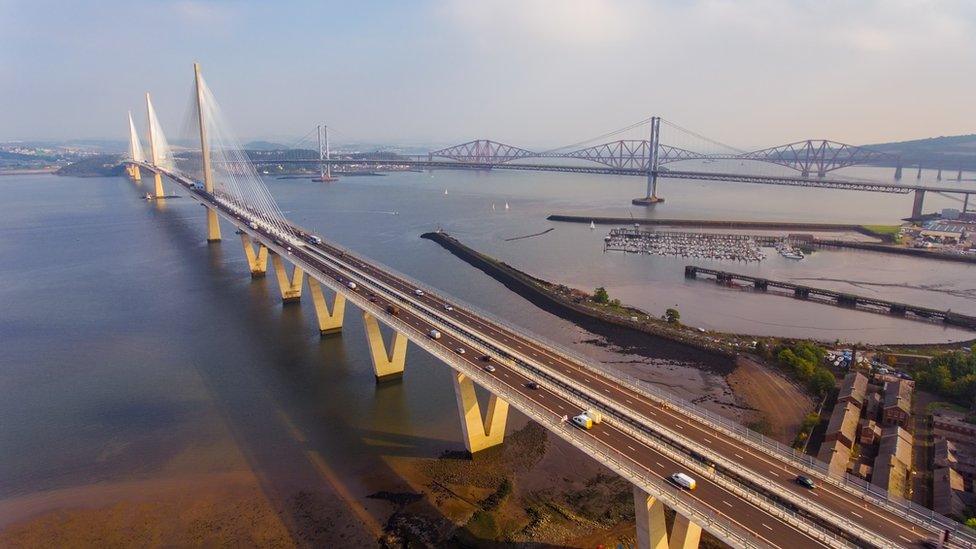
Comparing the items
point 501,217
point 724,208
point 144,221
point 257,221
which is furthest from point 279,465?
point 724,208

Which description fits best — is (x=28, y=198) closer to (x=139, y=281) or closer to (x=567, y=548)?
(x=139, y=281)

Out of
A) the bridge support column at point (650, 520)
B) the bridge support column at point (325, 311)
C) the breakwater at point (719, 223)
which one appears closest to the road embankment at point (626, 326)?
the bridge support column at point (325, 311)

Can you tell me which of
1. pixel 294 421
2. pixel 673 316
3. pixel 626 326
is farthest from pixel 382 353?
pixel 673 316

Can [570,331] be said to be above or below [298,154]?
below

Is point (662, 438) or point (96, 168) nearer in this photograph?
point (662, 438)

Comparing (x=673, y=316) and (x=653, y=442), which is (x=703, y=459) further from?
(x=673, y=316)
